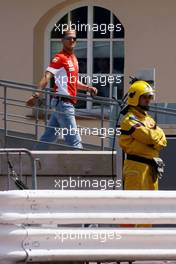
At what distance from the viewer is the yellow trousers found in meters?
Result: 11.1

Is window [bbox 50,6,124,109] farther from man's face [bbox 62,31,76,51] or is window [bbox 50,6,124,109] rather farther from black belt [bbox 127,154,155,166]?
black belt [bbox 127,154,155,166]

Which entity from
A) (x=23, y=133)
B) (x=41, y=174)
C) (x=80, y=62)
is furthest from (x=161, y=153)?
(x=80, y=62)

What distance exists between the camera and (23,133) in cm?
1669

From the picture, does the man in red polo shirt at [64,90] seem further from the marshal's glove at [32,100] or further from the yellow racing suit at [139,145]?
the yellow racing suit at [139,145]

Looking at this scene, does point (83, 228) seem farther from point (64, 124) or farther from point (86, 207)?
point (64, 124)

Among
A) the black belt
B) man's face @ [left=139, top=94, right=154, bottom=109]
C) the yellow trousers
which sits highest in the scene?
man's face @ [left=139, top=94, right=154, bottom=109]

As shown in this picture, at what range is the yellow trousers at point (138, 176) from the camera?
11148 mm

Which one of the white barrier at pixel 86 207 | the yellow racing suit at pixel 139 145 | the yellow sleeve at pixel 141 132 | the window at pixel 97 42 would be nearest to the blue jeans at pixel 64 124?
the yellow racing suit at pixel 139 145

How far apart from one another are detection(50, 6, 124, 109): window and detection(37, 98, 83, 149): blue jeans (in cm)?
359

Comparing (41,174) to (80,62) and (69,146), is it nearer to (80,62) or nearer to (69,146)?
(69,146)

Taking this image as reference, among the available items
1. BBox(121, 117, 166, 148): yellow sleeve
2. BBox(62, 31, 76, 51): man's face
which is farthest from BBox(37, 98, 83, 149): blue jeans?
BBox(121, 117, 166, 148): yellow sleeve

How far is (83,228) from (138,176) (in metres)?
1.49

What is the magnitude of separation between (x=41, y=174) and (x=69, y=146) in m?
0.81

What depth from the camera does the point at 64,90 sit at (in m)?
14.6
